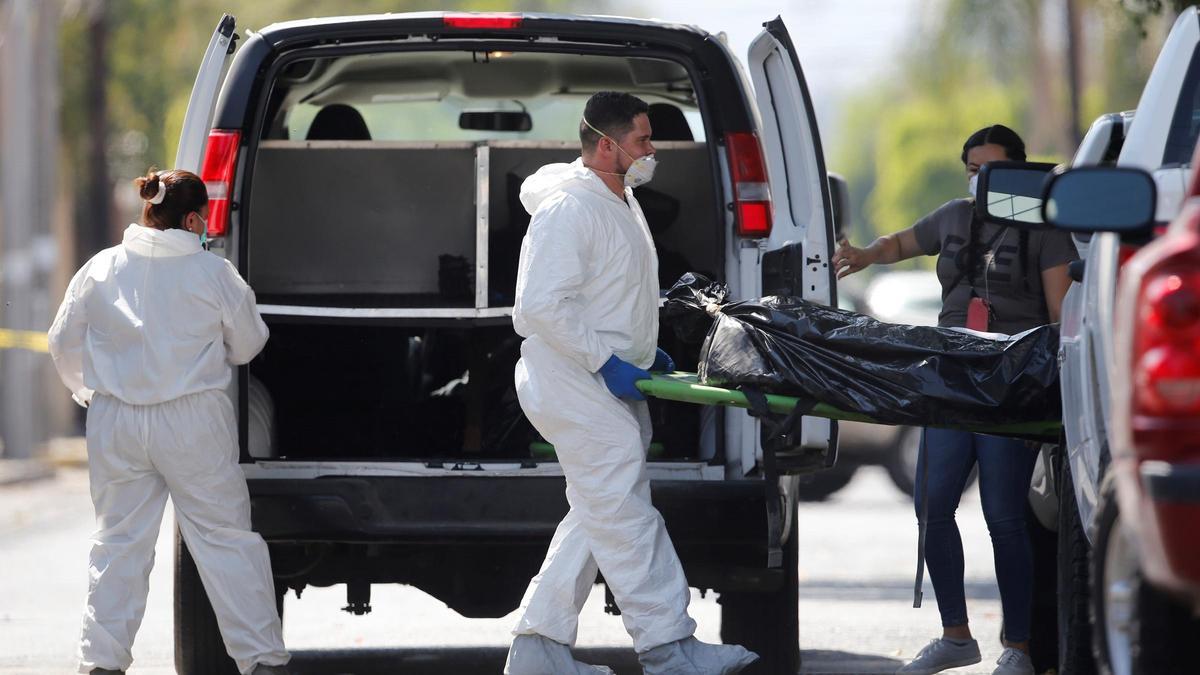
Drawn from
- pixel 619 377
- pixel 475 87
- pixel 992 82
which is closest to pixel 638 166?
pixel 619 377

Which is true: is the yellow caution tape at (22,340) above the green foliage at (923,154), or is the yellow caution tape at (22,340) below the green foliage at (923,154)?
below

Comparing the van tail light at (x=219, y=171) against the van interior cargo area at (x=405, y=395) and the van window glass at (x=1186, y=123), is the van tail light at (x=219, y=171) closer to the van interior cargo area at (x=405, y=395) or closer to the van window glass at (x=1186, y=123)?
the van interior cargo area at (x=405, y=395)

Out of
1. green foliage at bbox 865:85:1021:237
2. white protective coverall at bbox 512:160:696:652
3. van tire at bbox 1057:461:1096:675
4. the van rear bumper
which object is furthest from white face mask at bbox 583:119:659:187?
green foliage at bbox 865:85:1021:237

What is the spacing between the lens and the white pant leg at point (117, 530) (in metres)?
6.22

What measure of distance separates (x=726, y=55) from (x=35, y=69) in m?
16.7

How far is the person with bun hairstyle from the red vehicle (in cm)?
287

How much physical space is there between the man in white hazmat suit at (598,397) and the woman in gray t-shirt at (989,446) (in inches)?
28.0

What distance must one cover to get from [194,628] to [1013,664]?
2514 millimetres

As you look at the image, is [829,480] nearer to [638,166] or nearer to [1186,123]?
[638,166]

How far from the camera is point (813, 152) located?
20.9 ft

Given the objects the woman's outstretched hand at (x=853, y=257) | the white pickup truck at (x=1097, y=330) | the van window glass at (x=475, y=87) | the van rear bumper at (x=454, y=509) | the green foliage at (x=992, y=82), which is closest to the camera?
the white pickup truck at (x=1097, y=330)

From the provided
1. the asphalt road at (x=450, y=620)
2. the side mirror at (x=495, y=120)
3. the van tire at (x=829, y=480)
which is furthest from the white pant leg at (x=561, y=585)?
the van tire at (x=829, y=480)

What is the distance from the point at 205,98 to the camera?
620cm

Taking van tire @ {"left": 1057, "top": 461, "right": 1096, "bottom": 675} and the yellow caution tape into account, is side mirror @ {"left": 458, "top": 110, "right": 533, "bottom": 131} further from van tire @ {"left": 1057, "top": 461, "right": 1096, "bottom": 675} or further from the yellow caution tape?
the yellow caution tape
